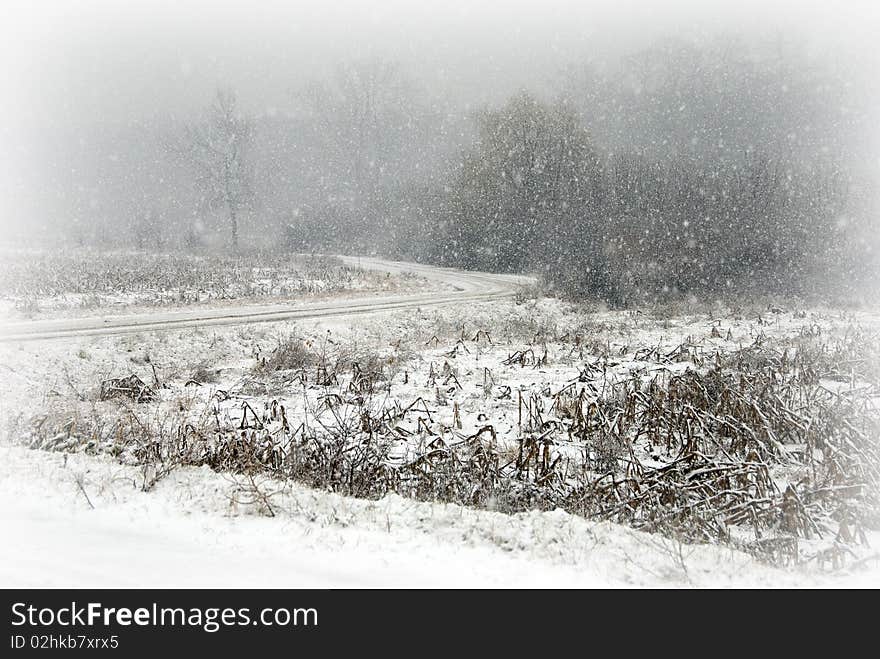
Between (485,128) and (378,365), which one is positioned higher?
(485,128)

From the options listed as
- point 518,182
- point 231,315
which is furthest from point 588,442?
point 518,182

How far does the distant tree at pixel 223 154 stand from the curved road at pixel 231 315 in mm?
24122

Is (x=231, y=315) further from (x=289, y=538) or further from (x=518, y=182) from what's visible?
(x=518, y=182)

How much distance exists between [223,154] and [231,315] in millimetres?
28901

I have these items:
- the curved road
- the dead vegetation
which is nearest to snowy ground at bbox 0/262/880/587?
the dead vegetation

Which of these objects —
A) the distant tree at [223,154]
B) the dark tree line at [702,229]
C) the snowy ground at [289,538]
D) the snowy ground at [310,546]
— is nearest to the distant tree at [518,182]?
the dark tree line at [702,229]

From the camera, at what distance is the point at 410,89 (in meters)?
50.1

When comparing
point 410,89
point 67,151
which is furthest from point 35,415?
point 67,151

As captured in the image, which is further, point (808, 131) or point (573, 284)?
point (808, 131)

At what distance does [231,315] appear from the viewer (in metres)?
17.0

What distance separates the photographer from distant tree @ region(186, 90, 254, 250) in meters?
39.3

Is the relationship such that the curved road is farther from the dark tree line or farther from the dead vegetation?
the dead vegetation

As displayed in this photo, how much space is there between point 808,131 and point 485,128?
19526mm
